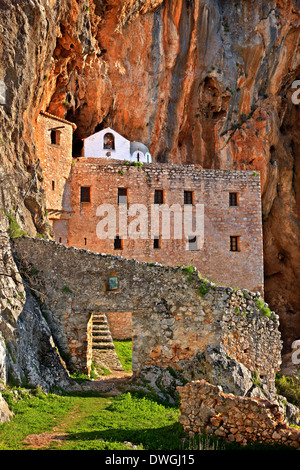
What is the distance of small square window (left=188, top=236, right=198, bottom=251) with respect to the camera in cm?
2841

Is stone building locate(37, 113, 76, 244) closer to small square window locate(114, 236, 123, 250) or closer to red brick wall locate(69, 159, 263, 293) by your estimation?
red brick wall locate(69, 159, 263, 293)

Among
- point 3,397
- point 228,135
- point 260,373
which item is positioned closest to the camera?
point 3,397

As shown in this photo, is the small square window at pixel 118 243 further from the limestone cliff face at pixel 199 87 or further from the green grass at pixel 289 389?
the green grass at pixel 289 389

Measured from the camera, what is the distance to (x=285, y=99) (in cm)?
4050

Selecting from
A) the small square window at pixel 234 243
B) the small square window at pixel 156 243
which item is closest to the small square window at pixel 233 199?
the small square window at pixel 234 243

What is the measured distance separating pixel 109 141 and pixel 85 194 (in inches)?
256

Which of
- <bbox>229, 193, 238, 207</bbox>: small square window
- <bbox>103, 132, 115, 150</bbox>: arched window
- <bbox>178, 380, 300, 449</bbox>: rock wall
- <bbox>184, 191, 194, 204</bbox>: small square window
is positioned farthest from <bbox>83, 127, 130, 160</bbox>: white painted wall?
<bbox>178, 380, 300, 449</bbox>: rock wall

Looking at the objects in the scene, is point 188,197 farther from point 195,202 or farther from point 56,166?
point 56,166

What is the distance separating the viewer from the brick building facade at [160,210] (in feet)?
89.0

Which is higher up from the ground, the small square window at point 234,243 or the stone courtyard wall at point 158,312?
the small square window at point 234,243

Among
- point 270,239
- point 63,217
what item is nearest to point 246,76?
point 270,239

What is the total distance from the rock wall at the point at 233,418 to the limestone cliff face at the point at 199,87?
1353 cm

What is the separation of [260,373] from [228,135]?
76.7 ft
